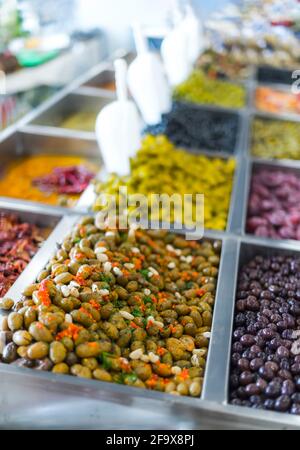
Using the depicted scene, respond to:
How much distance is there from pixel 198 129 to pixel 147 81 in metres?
0.89

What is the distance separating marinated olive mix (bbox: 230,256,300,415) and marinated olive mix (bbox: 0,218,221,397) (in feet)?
0.42

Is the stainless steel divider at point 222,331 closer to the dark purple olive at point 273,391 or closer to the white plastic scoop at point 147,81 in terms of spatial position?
the dark purple olive at point 273,391

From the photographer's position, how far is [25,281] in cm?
191

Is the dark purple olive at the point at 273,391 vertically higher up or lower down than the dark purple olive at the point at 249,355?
lower down

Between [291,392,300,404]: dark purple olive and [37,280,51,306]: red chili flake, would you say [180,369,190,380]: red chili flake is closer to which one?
[291,392,300,404]: dark purple olive

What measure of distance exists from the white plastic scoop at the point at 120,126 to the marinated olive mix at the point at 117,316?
0.60 meters

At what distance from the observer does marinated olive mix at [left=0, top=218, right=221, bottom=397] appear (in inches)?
60.7

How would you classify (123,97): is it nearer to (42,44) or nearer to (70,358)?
(70,358)

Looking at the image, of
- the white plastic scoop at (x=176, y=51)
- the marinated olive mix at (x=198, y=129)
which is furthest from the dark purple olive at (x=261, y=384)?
the white plastic scoop at (x=176, y=51)

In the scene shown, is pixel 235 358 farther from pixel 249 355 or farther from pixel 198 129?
pixel 198 129

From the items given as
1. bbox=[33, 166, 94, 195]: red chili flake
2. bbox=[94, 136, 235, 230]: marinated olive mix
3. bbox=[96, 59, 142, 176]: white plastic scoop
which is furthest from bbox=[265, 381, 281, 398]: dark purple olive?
bbox=[33, 166, 94, 195]: red chili flake

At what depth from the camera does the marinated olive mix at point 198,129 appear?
11.3 feet
